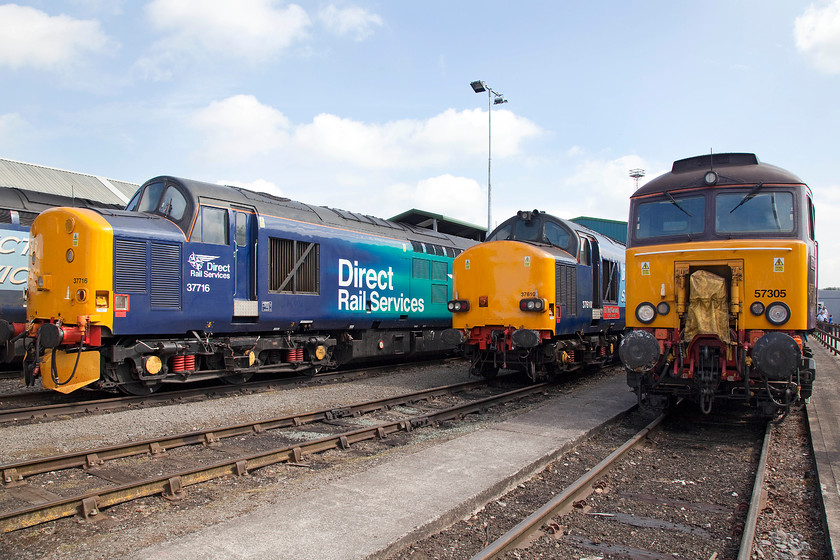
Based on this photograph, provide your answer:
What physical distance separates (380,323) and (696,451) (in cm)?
826

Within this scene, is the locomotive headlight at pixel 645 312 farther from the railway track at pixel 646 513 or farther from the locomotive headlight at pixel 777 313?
the railway track at pixel 646 513

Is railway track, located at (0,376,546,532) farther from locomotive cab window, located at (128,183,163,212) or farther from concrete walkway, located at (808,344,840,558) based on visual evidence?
locomotive cab window, located at (128,183,163,212)

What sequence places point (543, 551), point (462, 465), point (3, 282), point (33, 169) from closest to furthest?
point (543, 551)
point (462, 465)
point (3, 282)
point (33, 169)

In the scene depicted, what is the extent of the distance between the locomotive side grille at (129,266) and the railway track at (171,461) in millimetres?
3057

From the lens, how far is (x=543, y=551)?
425 cm

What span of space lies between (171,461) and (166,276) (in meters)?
3.91

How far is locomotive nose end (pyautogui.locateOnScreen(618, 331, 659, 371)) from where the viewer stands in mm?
7371

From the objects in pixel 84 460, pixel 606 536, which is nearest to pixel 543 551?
pixel 606 536

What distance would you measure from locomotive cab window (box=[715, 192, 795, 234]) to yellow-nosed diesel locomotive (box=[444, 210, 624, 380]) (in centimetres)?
349

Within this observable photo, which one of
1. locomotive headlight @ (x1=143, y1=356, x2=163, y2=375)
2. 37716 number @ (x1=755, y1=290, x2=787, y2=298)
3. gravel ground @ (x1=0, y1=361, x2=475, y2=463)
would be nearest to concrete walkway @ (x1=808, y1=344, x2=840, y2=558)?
37716 number @ (x1=755, y1=290, x2=787, y2=298)

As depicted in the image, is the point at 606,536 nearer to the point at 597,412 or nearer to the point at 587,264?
the point at 597,412

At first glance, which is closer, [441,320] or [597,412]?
[597,412]

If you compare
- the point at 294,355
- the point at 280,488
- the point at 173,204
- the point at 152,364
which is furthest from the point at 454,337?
the point at 280,488

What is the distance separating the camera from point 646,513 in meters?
5.09
